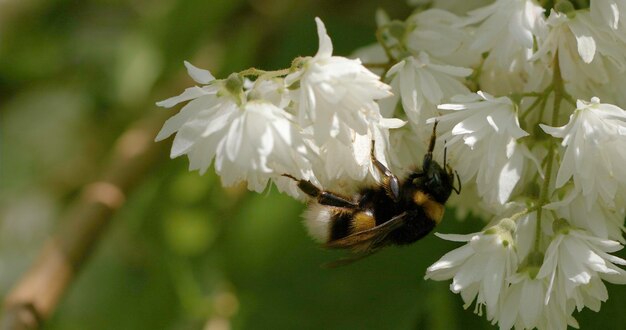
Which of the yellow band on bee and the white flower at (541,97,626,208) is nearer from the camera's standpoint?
the white flower at (541,97,626,208)

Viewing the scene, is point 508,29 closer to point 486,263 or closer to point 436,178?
point 436,178

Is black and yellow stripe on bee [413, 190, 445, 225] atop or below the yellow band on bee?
below

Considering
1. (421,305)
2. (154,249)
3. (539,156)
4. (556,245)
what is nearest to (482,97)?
(539,156)

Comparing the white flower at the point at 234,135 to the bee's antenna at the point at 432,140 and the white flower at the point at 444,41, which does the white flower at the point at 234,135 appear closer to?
the bee's antenna at the point at 432,140

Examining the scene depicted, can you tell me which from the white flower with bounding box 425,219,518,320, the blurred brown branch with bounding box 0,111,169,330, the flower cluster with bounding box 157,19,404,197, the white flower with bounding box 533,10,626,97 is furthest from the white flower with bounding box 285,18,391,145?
the blurred brown branch with bounding box 0,111,169,330

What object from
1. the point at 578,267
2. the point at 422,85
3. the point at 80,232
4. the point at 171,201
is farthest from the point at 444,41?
the point at 171,201

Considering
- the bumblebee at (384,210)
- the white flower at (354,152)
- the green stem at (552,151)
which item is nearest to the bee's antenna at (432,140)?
the bumblebee at (384,210)

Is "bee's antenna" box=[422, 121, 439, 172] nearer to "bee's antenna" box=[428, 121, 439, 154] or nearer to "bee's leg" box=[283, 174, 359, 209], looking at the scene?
"bee's antenna" box=[428, 121, 439, 154]
